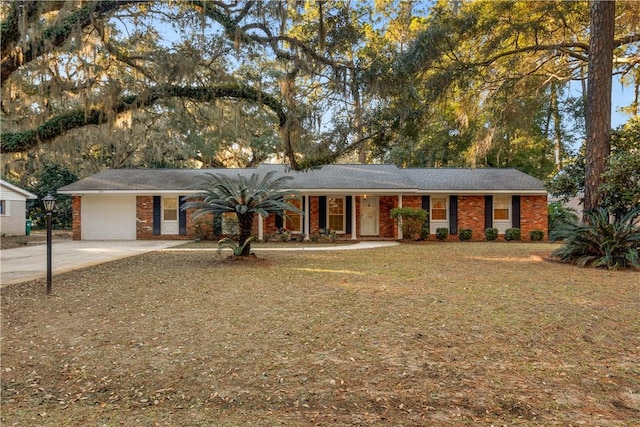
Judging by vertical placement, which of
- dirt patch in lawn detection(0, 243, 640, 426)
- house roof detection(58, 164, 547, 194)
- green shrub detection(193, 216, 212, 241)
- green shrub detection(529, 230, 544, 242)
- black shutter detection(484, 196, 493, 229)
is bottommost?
dirt patch in lawn detection(0, 243, 640, 426)

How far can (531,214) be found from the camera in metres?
16.8

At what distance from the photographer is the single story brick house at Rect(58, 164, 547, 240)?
54.2 feet

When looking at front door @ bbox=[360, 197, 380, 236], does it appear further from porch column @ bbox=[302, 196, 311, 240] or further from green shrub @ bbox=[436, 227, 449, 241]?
green shrub @ bbox=[436, 227, 449, 241]

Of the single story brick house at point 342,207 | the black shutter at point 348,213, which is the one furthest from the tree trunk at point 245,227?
the black shutter at point 348,213

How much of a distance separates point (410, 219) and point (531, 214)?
5.50m

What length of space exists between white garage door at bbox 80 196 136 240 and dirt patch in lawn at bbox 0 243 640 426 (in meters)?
10.8

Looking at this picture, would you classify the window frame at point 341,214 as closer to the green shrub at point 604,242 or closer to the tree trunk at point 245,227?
the tree trunk at point 245,227

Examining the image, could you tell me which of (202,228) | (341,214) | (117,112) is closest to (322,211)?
(341,214)

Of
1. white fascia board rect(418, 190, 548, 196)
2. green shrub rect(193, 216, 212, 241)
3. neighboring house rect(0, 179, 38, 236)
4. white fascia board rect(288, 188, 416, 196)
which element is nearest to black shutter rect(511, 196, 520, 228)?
white fascia board rect(418, 190, 548, 196)

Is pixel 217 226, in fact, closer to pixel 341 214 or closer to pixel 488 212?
pixel 341 214

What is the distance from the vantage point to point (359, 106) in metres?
8.97

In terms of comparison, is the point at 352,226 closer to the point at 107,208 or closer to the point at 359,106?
the point at 359,106

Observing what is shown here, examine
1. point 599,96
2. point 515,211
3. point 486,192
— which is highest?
point 599,96

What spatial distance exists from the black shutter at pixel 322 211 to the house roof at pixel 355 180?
2.55 feet
